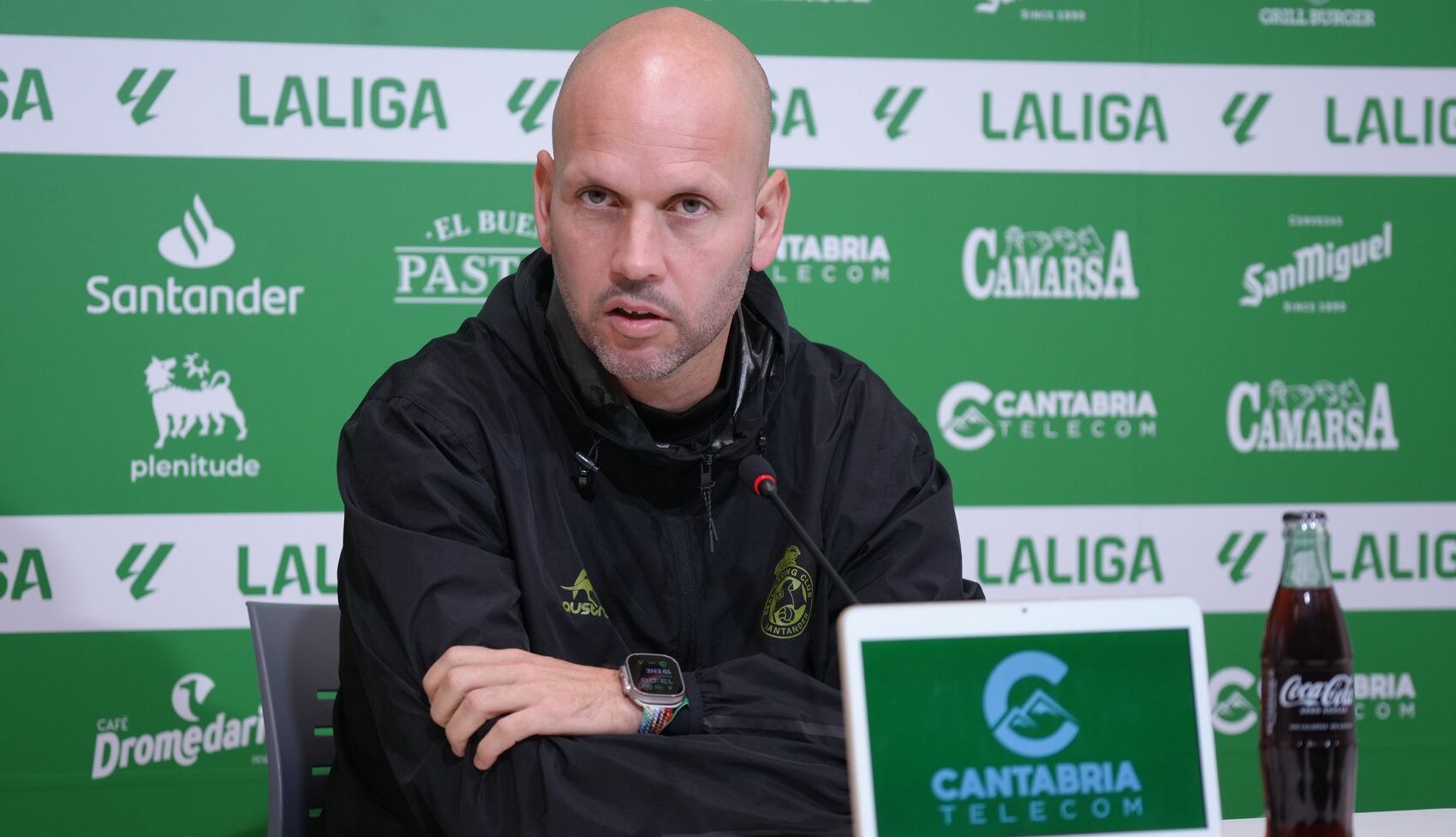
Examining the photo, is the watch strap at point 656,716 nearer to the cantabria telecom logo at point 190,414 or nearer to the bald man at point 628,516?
the bald man at point 628,516

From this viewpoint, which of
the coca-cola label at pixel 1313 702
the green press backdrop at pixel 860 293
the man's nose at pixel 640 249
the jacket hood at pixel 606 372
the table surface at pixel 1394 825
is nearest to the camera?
the coca-cola label at pixel 1313 702

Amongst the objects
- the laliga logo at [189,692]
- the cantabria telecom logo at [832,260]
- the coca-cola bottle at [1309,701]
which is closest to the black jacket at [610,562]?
the coca-cola bottle at [1309,701]

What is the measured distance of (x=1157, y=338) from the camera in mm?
2910

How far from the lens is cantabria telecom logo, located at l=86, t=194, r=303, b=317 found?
2.65 m

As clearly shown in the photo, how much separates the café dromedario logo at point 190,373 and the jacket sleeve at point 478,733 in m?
1.27

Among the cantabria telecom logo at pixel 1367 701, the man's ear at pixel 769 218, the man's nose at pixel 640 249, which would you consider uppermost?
the man's ear at pixel 769 218

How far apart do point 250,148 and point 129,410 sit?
0.55 m

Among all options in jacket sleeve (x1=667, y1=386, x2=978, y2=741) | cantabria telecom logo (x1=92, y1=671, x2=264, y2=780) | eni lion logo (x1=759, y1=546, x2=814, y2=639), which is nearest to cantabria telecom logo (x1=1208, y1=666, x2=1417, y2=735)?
jacket sleeve (x1=667, y1=386, x2=978, y2=741)

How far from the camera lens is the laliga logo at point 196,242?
2664 mm

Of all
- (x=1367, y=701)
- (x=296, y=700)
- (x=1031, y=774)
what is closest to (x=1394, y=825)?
(x=1031, y=774)

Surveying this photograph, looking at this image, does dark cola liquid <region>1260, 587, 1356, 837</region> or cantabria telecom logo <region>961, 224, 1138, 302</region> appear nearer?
dark cola liquid <region>1260, 587, 1356, 837</region>

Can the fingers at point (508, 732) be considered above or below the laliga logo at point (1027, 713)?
below

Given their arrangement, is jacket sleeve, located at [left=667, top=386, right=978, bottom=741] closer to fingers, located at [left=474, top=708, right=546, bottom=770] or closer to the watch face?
the watch face

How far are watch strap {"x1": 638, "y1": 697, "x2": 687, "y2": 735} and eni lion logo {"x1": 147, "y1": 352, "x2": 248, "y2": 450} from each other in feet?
5.56
